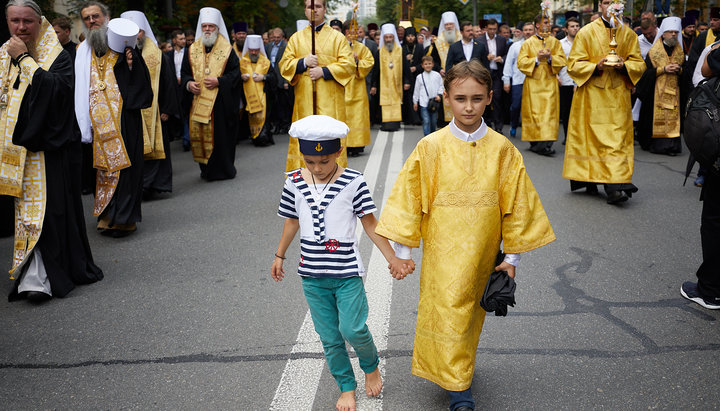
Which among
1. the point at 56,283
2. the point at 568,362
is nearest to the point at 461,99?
the point at 568,362

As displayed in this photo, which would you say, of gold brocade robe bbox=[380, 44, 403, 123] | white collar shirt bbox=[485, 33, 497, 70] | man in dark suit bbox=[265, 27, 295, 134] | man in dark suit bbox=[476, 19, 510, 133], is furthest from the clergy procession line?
man in dark suit bbox=[265, 27, 295, 134]

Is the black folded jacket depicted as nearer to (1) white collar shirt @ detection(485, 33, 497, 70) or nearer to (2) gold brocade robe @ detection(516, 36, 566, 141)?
(2) gold brocade robe @ detection(516, 36, 566, 141)

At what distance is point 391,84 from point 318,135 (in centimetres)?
1253

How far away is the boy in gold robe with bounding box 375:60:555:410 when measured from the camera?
3084 millimetres

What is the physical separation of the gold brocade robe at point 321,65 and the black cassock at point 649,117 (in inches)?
205

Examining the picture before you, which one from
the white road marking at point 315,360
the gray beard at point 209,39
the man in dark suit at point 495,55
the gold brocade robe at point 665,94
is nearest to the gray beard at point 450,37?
→ the man in dark suit at point 495,55

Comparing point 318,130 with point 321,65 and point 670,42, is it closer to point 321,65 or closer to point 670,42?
point 321,65

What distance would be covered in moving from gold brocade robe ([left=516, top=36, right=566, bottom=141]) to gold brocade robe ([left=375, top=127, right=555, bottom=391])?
8350mm

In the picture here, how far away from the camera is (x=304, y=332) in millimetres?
4129

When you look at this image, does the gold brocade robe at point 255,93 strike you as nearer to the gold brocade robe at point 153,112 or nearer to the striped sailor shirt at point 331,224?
the gold brocade robe at point 153,112

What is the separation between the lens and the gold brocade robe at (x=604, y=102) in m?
7.40

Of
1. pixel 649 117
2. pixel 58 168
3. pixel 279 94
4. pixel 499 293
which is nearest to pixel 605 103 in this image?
pixel 649 117

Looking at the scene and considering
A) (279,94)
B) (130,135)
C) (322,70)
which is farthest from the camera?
(279,94)

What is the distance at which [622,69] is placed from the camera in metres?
7.32
